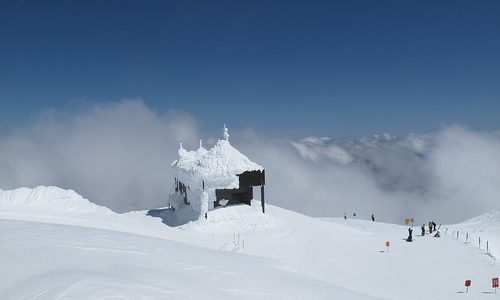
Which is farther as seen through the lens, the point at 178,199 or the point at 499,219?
the point at 499,219

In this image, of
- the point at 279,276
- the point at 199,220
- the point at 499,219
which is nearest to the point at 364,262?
the point at 199,220

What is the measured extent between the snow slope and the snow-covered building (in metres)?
2.05

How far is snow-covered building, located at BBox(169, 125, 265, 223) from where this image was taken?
39031 millimetres

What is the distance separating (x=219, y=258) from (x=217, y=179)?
81.0ft

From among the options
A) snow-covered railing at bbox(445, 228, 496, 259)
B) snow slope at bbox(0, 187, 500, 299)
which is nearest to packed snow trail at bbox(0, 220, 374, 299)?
snow slope at bbox(0, 187, 500, 299)

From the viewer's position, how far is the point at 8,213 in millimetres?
20766

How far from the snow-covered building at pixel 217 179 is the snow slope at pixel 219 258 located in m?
2.05

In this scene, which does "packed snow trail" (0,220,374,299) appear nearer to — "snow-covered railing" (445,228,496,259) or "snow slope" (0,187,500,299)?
"snow slope" (0,187,500,299)

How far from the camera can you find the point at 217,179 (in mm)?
39000

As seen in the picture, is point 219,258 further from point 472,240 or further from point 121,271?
point 472,240

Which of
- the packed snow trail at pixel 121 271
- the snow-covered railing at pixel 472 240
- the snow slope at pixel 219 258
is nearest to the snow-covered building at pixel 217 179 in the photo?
the snow slope at pixel 219 258

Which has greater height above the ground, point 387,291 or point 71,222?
point 71,222

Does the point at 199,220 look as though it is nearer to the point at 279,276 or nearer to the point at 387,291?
the point at 387,291

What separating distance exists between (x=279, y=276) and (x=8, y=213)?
15516mm
